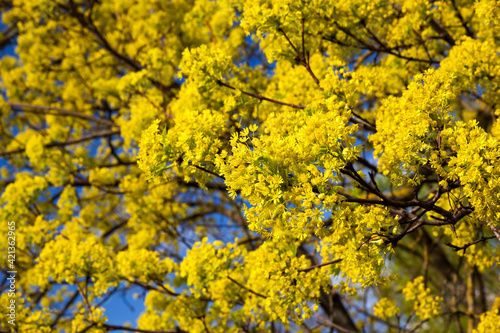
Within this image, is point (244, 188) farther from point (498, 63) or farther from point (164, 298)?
point (164, 298)

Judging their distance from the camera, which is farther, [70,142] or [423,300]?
[70,142]

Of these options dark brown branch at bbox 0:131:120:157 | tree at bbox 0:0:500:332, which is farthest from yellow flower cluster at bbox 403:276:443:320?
dark brown branch at bbox 0:131:120:157

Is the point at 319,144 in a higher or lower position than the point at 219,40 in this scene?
lower

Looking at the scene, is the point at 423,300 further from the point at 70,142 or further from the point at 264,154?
the point at 70,142

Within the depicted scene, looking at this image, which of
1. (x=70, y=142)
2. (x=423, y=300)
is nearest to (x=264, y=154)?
(x=423, y=300)

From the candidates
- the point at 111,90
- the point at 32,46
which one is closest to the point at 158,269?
the point at 111,90

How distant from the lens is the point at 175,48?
607 cm

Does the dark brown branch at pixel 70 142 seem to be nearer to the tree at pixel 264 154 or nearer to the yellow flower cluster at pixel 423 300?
the tree at pixel 264 154

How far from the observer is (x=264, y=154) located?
2213 millimetres

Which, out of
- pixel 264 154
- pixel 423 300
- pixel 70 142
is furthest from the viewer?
pixel 70 142

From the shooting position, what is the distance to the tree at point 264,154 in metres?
2.33

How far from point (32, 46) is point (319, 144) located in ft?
27.3

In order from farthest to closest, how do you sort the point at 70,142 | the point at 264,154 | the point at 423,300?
the point at 70,142 → the point at 423,300 → the point at 264,154

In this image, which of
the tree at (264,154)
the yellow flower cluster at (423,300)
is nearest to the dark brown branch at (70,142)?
the tree at (264,154)
